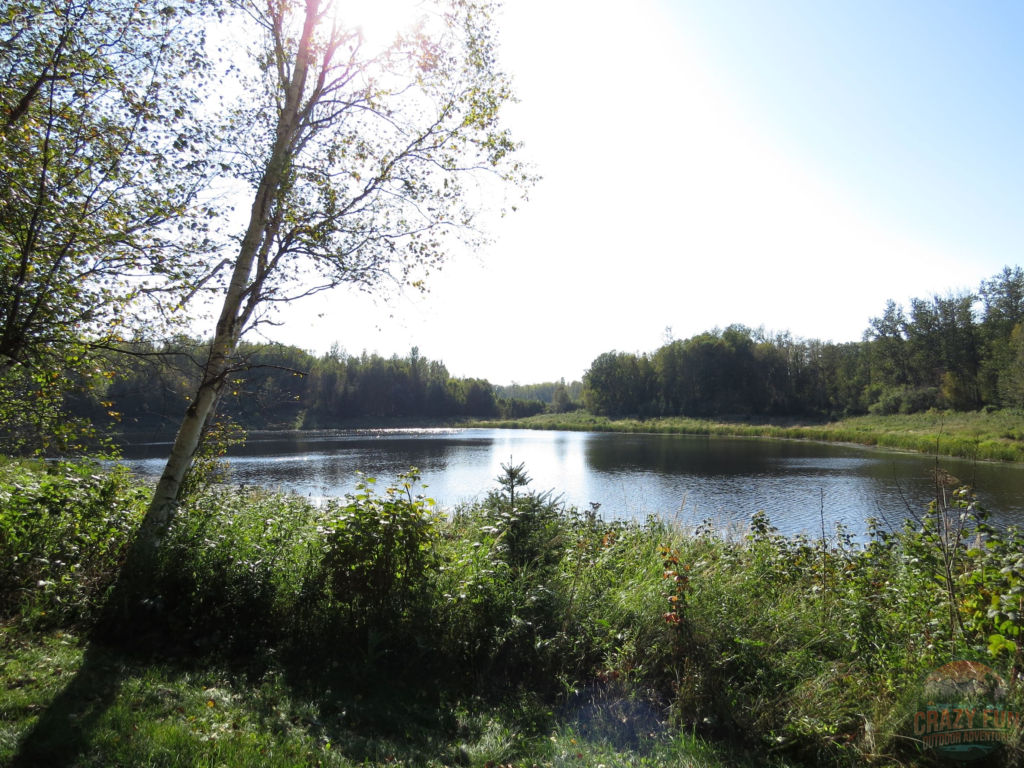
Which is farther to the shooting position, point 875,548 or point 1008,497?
point 1008,497

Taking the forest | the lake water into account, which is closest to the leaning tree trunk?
the lake water

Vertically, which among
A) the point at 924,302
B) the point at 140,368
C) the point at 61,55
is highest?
the point at 924,302

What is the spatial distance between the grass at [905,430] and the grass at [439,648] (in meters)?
11.6

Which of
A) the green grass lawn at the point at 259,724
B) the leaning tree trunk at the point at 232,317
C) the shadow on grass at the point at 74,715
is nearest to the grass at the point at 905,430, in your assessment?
the green grass lawn at the point at 259,724

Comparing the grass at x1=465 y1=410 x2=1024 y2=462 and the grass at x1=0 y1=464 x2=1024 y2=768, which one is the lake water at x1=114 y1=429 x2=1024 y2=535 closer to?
the grass at x1=465 y1=410 x2=1024 y2=462

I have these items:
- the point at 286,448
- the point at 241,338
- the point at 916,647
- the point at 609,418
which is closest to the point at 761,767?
the point at 916,647

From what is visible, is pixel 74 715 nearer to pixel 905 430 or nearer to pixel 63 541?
pixel 63 541

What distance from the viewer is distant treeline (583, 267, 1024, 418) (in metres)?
49.4

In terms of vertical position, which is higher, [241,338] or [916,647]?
[241,338]

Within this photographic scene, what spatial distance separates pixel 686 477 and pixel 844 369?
5446 cm

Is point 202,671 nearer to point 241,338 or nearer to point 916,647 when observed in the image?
point 241,338

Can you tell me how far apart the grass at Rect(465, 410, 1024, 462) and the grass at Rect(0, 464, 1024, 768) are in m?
11.6

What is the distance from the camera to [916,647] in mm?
3842

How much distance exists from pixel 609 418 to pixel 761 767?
83898mm
